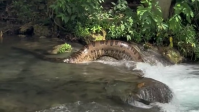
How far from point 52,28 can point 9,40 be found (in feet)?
5.43

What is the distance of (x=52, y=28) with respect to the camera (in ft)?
42.0

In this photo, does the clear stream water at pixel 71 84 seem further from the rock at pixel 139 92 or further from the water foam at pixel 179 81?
the rock at pixel 139 92

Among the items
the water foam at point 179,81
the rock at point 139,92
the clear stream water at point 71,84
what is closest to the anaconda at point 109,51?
the clear stream water at point 71,84

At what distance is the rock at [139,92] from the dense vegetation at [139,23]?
380 centimetres

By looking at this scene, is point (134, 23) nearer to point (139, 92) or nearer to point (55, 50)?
point (55, 50)

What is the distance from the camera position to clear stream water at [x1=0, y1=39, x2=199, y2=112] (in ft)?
20.8

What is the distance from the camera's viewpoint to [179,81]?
8750 millimetres

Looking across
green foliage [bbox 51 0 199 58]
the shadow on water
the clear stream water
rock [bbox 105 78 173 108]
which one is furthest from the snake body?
rock [bbox 105 78 173 108]

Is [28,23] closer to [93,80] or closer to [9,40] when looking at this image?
[9,40]

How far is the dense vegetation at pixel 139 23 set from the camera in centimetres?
1090

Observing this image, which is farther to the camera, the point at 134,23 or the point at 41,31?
the point at 41,31

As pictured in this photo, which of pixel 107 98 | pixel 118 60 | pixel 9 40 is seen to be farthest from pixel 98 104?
pixel 9 40

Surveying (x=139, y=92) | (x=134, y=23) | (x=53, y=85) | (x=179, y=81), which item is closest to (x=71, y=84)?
(x=53, y=85)

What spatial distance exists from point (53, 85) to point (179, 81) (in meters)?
3.35
